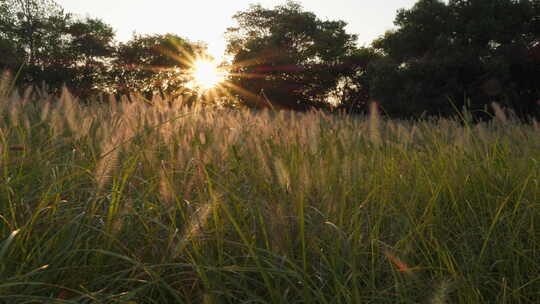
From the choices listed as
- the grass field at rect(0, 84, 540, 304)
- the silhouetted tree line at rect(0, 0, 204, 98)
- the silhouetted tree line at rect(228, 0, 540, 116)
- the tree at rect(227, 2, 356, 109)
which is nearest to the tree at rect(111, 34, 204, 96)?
the silhouetted tree line at rect(0, 0, 204, 98)

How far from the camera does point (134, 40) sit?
1109 inches

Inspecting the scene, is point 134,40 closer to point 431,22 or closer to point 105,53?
point 105,53

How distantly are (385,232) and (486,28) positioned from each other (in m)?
16.8

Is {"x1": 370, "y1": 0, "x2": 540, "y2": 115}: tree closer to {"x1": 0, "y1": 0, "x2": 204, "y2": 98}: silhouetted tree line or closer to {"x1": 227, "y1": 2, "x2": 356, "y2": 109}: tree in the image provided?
{"x1": 227, "y1": 2, "x2": 356, "y2": 109}: tree

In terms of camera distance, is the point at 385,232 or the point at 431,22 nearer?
the point at 385,232

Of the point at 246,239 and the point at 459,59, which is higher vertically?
the point at 459,59

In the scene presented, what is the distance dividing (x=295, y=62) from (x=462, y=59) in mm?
11839

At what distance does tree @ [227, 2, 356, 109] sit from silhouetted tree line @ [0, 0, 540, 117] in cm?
6

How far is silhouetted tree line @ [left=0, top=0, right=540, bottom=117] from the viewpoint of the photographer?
15664 millimetres

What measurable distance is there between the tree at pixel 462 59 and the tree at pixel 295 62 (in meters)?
8.06

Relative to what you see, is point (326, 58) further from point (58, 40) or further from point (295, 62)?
point (58, 40)

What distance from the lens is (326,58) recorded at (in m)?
26.7

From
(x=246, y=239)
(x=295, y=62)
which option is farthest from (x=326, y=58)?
(x=246, y=239)

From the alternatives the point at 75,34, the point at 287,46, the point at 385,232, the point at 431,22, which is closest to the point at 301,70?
the point at 287,46
